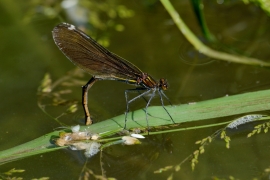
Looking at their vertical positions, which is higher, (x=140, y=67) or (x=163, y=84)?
(x=140, y=67)

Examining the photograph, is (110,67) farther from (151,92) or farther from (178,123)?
(178,123)

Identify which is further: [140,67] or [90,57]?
[140,67]

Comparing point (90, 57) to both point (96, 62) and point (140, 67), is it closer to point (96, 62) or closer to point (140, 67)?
point (96, 62)

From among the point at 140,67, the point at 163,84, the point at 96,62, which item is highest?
the point at 140,67

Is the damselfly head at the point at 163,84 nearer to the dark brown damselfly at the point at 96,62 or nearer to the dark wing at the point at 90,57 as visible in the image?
the dark brown damselfly at the point at 96,62

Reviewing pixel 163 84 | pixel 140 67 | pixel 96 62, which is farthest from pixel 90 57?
pixel 140 67

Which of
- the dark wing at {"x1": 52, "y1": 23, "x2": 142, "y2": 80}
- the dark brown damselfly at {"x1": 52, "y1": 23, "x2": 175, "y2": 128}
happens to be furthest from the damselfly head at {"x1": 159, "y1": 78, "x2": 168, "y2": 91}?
the dark wing at {"x1": 52, "y1": 23, "x2": 142, "y2": 80}
